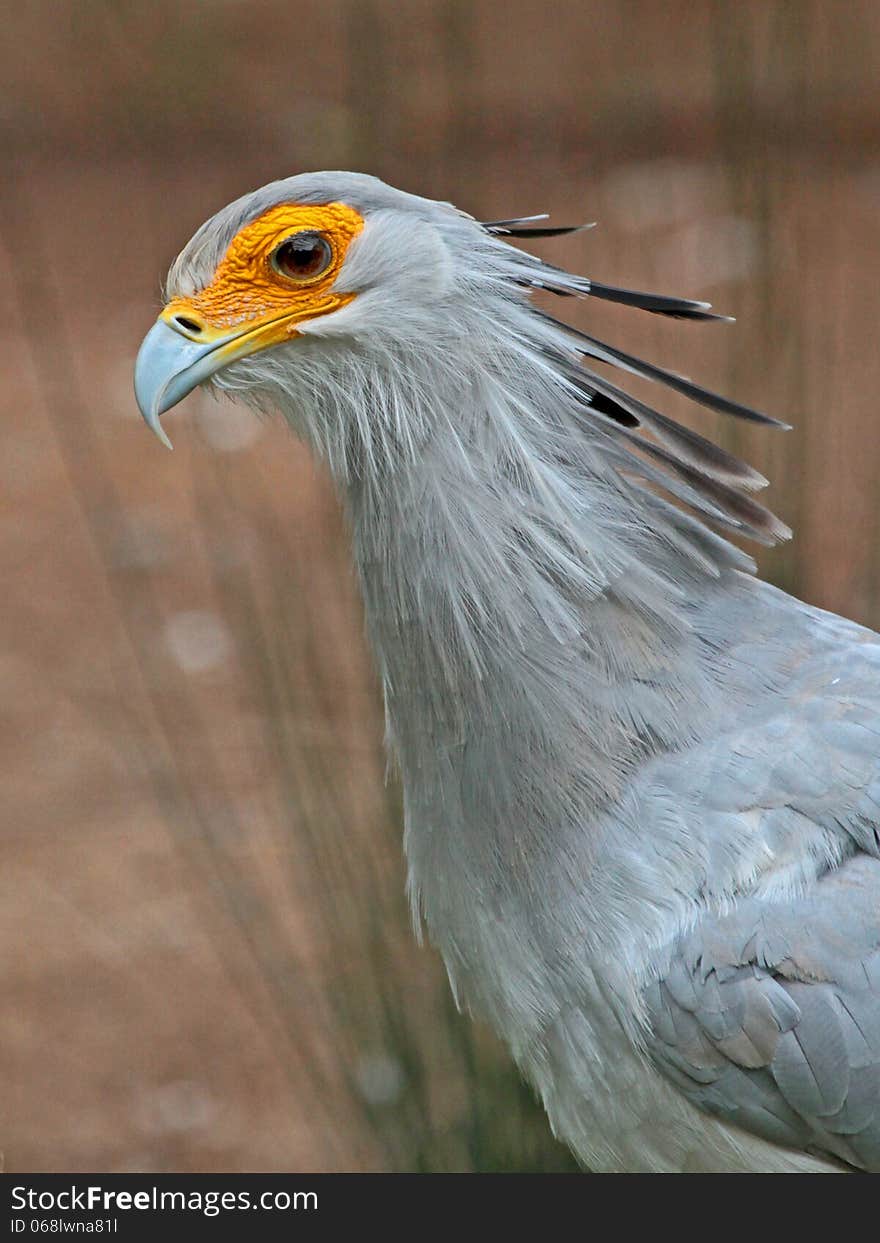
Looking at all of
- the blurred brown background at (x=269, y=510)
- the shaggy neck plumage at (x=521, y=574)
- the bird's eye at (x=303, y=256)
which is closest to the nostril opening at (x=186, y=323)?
the bird's eye at (x=303, y=256)

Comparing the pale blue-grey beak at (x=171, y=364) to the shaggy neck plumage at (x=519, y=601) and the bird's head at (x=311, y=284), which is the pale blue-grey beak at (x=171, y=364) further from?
the shaggy neck plumage at (x=519, y=601)

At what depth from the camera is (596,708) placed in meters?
1.83

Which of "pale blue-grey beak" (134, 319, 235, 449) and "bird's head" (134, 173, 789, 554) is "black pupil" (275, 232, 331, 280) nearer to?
"bird's head" (134, 173, 789, 554)

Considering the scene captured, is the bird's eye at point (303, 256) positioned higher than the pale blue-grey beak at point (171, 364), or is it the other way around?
the bird's eye at point (303, 256)

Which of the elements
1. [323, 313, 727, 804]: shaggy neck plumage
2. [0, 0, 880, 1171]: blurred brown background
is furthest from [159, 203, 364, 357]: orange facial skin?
[0, 0, 880, 1171]: blurred brown background

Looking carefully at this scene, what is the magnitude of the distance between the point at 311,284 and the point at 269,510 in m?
1.61

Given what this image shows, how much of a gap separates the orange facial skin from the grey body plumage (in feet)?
0.05

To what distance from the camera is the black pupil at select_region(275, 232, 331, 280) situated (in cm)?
181

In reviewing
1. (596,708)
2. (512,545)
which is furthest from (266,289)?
(596,708)

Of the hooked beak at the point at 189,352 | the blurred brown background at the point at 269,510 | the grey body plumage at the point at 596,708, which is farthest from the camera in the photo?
the blurred brown background at the point at 269,510

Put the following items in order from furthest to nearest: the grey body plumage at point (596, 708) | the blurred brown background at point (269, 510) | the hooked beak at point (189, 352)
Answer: the blurred brown background at point (269, 510)
the hooked beak at point (189, 352)
the grey body plumage at point (596, 708)

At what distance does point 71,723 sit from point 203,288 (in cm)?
304

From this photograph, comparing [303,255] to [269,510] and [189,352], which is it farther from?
[269,510]

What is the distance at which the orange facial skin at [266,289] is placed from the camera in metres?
1.82
